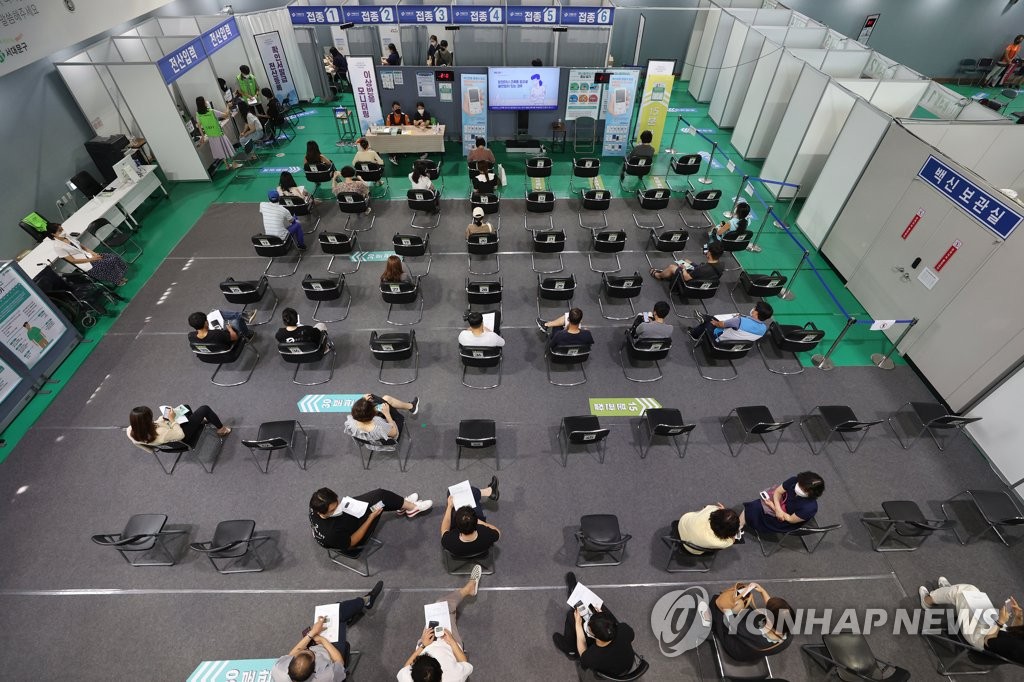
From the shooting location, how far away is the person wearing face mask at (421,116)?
437 inches

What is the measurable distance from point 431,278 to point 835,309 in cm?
691

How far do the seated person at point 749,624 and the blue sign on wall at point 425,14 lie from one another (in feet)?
40.9

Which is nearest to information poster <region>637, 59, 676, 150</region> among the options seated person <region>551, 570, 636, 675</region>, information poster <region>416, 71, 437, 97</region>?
information poster <region>416, 71, 437, 97</region>

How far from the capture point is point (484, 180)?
9.33 metres

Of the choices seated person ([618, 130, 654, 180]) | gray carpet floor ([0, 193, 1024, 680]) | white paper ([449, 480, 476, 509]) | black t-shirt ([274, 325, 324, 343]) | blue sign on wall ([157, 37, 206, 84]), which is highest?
blue sign on wall ([157, 37, 206, 84])

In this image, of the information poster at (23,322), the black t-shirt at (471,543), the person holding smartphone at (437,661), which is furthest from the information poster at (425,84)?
the person holding smartphone at (437,661)

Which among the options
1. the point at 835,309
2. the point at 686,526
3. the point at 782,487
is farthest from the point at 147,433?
the point at 835,309

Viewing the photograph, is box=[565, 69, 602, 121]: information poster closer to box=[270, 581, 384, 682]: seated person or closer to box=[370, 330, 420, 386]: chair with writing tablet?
box=[370, 330, 420, 386]: chair with writing tablet

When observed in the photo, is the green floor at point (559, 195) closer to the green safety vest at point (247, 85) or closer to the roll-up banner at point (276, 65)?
the roll-up banner at point (276, 65)

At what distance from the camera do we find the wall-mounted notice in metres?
11.0

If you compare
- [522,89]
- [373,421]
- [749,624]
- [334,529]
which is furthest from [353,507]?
[522,89]

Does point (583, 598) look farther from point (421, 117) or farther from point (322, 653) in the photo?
point (421, 117)

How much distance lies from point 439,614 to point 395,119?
10.6 metres

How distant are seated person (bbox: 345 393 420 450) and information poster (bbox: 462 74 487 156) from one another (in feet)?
27.1
